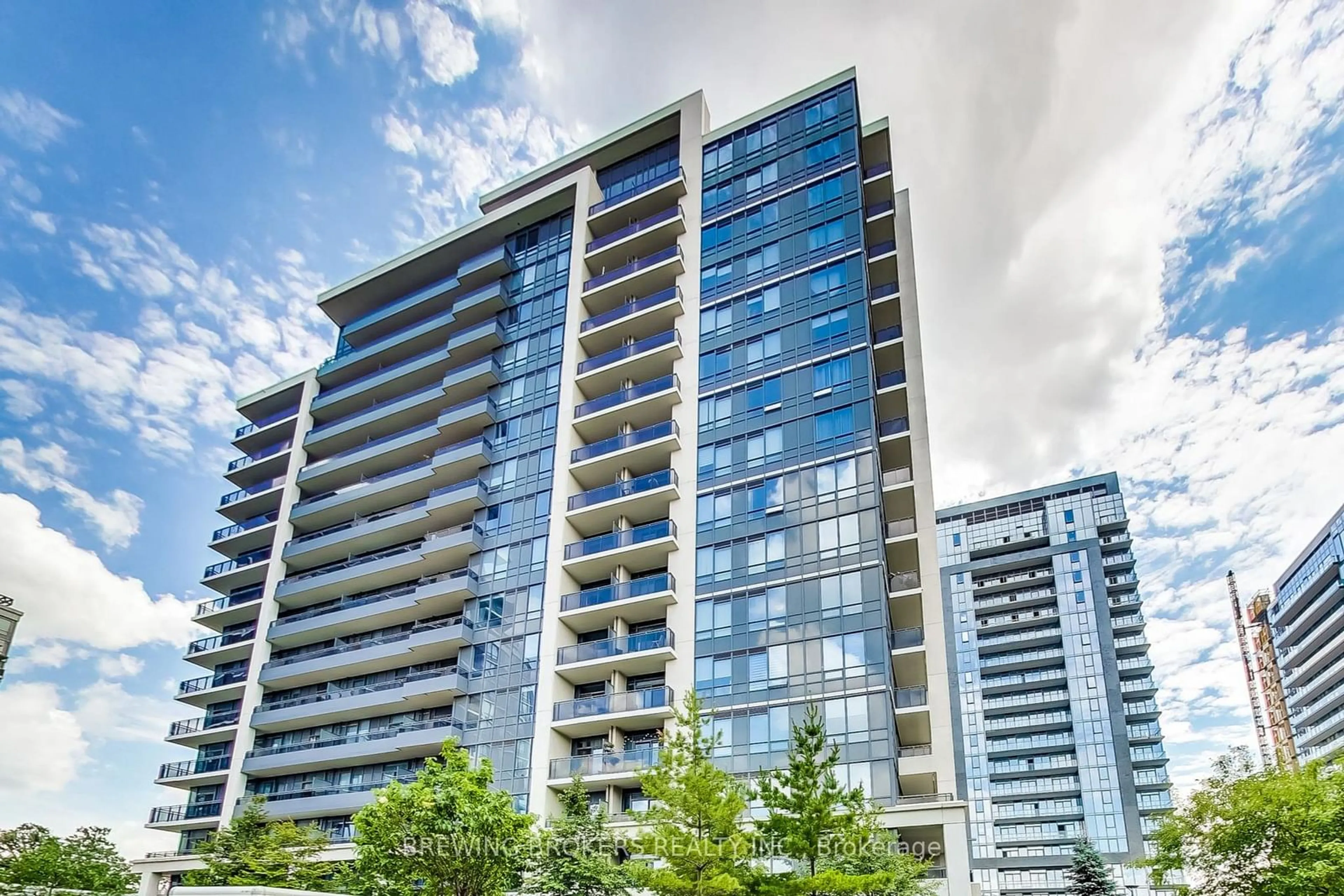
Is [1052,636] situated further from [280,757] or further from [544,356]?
[280,757]

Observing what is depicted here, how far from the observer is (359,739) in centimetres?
4475

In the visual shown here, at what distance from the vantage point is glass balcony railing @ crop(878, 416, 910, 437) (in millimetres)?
39500

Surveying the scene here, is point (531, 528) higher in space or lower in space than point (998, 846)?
higher

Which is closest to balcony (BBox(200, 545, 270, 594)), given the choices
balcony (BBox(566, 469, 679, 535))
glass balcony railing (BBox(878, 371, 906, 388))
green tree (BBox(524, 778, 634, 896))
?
balcony (BBox(566, 469, 679, 535))

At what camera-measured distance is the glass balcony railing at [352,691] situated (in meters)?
43.6

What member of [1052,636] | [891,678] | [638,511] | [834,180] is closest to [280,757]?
[638,511]

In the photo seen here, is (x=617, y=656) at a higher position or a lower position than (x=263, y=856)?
higher

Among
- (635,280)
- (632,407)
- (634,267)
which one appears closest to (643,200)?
(634,267)

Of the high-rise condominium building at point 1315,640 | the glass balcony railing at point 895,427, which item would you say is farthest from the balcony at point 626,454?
the high-rise condominium building at point 1315,640

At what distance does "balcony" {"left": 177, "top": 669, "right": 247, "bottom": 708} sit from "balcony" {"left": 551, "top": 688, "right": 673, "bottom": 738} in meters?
22.6

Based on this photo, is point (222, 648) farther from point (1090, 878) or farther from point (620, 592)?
point (1090, 878)

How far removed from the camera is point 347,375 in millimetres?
57594

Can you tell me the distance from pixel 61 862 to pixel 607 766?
2342 cm

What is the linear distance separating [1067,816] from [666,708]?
223 feet
